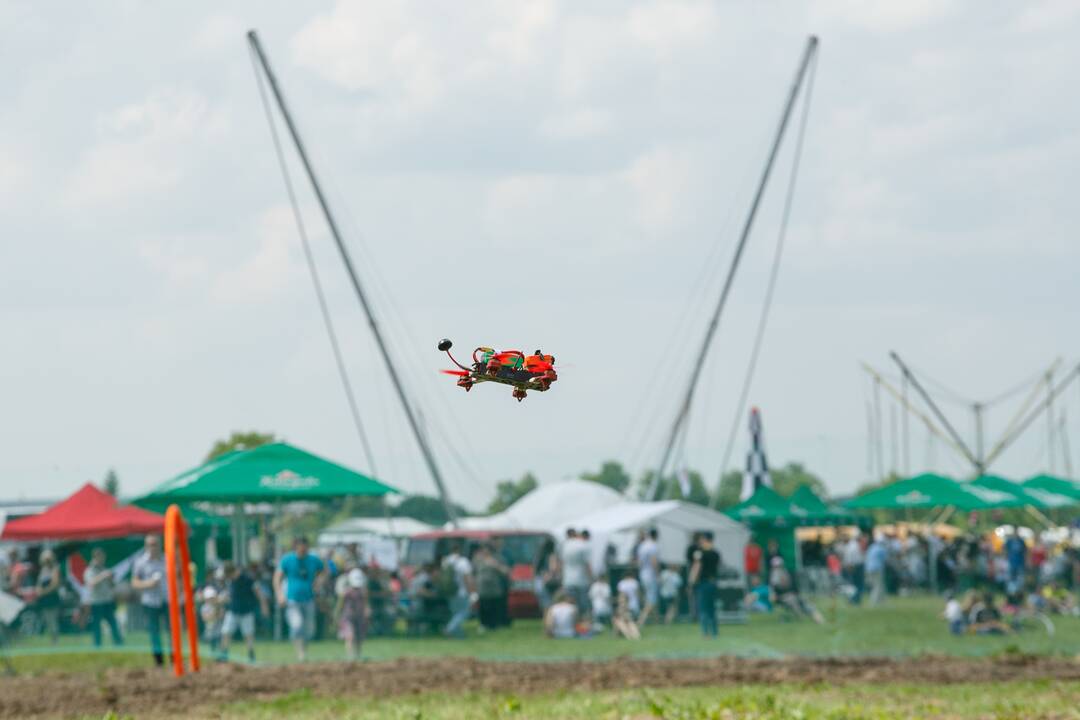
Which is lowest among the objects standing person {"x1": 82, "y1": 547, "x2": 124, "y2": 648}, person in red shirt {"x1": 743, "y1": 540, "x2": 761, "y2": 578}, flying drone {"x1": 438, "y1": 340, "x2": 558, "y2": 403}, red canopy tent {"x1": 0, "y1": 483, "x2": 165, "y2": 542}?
person in red shirt {"x1": 743, "y1": 540, "x2": 761, "y2": 578}

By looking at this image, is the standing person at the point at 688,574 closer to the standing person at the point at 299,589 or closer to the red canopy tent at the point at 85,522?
the standing person at the point at 299,589

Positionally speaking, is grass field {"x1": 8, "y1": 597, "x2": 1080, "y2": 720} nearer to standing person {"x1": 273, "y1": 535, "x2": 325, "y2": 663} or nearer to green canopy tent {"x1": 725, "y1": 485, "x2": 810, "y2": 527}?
standing person {"x1": 273, "y1": 535, "x2": 325, "y2": 663}

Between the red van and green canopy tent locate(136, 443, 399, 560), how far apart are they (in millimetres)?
2832

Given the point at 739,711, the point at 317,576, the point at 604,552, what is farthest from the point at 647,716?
the point at 604,552

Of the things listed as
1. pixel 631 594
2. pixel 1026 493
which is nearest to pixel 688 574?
pixel 631 594

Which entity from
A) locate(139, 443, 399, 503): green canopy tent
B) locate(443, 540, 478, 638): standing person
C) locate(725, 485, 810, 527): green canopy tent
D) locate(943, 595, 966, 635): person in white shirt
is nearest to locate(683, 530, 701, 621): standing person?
locate(443, 540, 478, 638): standing person

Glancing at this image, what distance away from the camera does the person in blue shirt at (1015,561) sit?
112ft

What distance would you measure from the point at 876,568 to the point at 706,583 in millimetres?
9450

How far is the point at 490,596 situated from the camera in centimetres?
2839

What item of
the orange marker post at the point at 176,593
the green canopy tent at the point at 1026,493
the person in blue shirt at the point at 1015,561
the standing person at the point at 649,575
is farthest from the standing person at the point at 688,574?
the green canopy tent at the point at 1026,493

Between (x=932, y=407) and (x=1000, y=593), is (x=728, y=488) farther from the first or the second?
(x=1000, y=593)

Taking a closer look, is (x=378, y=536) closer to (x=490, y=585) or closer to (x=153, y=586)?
(x=490, y=585)

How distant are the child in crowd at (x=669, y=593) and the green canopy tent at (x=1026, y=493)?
12.4 m

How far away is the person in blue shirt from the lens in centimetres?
3400
